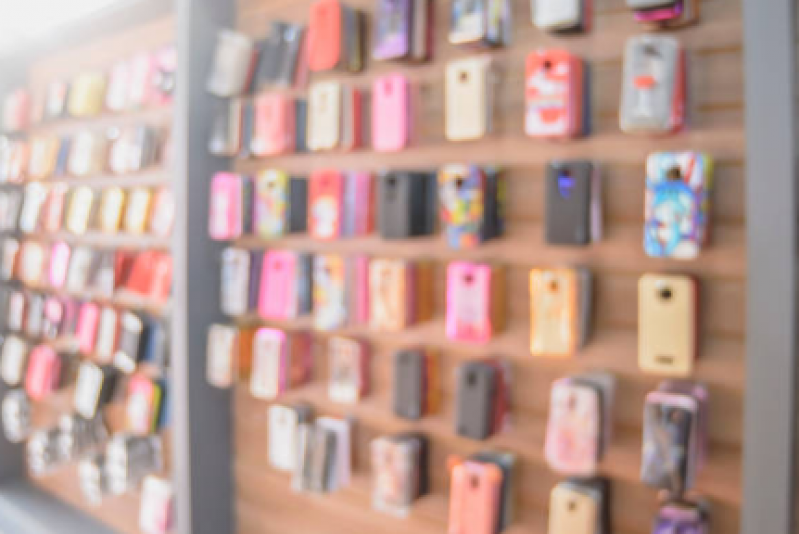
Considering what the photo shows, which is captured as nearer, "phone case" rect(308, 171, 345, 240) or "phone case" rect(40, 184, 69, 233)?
"phone case" rect(308, 171, 345, 240)

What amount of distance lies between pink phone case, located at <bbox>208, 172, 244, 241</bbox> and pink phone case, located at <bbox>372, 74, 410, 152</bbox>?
0.60m

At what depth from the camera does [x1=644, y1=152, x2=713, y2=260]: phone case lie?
1475 mm

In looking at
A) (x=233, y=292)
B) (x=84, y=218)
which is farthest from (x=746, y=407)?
(x=84, y=218)

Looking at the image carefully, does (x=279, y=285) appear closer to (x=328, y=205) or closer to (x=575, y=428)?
(x=328, y=205)

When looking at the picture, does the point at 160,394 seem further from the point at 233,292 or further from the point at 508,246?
the point at 508,246

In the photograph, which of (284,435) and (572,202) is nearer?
(572,202)

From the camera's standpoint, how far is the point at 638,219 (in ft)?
5.67

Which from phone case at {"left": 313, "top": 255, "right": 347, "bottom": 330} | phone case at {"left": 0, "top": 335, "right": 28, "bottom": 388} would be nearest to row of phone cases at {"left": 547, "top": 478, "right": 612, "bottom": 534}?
phone case at {"left": 313, "top": 255, "right": 347, "bottom": 330}

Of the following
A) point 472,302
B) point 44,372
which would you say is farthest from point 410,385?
point 44,372

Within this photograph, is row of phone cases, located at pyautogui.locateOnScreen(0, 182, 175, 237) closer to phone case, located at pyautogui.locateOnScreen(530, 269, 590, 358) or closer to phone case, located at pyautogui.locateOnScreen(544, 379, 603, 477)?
phone case, located at pyautogui.locateOnScreen(530, 269, 590, 358)

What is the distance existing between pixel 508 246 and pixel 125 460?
1984mm

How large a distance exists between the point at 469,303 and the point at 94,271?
1.96m

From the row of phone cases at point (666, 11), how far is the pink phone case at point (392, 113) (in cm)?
67

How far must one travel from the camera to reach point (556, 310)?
5.43 feet
